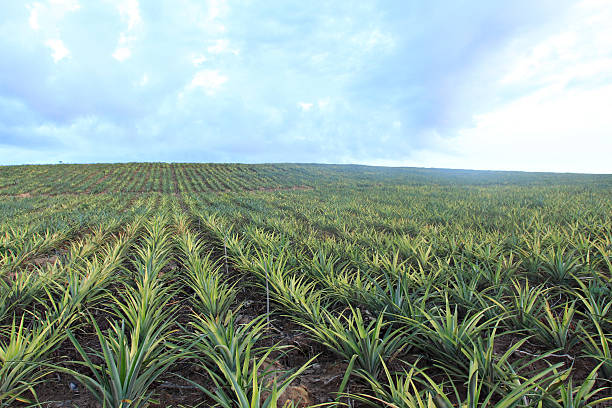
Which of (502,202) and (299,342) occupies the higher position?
(502,202)

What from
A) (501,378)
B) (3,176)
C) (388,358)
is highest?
(3,176)

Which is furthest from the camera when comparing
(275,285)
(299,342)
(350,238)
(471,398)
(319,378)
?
(350,238)

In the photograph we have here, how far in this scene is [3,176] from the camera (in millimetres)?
29844

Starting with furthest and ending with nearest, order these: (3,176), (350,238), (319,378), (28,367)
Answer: (3,176) < (350,238) < (319,378) < (28,367)

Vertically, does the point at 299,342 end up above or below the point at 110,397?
below

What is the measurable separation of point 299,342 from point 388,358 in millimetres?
794

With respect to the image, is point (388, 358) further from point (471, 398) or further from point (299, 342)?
point (299, 342)

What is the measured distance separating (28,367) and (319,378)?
2116 mm

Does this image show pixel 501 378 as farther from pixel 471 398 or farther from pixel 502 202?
pixel 502 202

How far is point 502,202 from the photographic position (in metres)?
10.6

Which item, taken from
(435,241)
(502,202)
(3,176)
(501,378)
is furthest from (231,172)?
(501,378)

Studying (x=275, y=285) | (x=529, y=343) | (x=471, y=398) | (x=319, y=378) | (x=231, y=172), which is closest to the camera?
(x=471, y=398)

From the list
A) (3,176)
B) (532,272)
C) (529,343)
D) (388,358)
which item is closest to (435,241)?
(532,272)

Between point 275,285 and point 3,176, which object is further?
point 3,176
